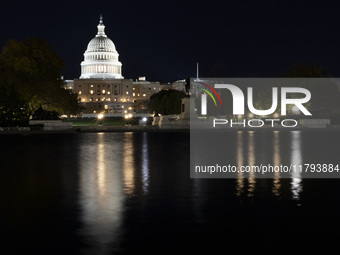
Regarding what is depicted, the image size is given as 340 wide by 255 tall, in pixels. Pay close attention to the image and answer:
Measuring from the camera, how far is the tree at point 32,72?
2334 inches

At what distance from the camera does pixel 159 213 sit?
10859 millimetres

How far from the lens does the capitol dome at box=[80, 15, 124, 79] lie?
19112 cm

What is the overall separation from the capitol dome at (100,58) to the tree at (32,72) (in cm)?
12739

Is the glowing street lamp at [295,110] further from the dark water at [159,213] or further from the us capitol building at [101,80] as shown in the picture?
the us capitol building at [101,80]

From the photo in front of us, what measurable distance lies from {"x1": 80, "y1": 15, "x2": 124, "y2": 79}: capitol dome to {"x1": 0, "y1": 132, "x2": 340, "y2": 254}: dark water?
580 ft

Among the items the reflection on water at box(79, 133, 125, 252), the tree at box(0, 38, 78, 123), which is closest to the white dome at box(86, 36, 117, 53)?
the tree at box(0, 38, 78, 123)

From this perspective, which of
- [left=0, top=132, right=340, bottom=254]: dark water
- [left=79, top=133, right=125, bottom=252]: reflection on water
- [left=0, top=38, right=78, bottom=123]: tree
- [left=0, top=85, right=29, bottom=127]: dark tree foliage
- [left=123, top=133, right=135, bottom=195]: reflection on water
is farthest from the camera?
[left=0, top=38, right=78, bottom=123]: tree

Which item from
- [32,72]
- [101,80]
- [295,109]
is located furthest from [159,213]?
[101,80]

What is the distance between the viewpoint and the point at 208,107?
7625 centimetres

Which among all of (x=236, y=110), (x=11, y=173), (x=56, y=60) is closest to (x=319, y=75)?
(x=236, y=110)

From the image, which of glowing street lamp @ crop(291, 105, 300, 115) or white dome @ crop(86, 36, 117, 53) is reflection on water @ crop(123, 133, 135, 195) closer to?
glowing street lamp @ crop(291, 105, 300, 115)

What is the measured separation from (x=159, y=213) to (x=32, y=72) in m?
54.0

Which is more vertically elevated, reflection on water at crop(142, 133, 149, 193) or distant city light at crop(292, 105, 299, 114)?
distant city light at crop(292, 105, 299, 114)

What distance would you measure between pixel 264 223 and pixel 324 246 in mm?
1655
